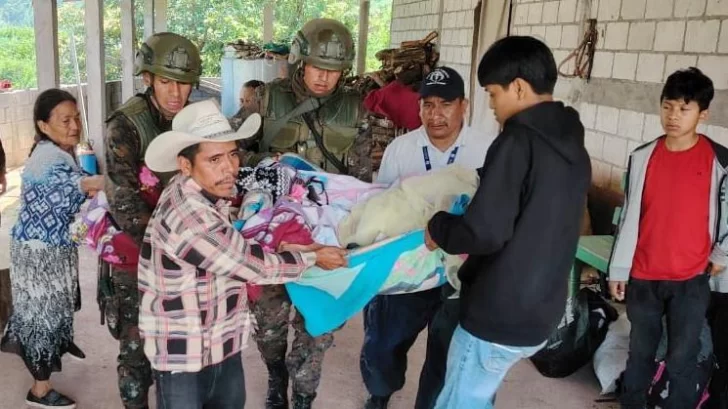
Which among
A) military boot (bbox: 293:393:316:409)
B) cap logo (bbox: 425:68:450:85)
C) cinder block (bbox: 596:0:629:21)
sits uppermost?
cinder block (bbox: 596:0:629:21)

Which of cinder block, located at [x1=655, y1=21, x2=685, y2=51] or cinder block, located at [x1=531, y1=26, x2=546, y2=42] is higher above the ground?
cinder block, located at [x1=531, y1=26, x2=546, y2=42]

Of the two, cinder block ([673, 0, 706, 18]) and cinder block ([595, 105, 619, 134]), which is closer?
cinder block ([673, 0, 706, 18])

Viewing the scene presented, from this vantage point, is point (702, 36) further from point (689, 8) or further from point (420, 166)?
point (420, 166)

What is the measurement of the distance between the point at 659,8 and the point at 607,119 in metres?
0.83

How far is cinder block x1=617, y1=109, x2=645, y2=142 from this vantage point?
4047 mm

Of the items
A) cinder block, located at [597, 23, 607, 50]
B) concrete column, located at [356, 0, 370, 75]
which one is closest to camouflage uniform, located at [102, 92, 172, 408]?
cinder block, located at [597, 23, 607, 50]

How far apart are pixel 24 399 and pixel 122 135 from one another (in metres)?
1.53

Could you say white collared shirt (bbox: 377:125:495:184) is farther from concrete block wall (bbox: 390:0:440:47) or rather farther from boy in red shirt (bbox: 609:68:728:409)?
concrete block wall (bbox: 390:0:440:47)

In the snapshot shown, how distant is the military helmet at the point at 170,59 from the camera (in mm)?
2502

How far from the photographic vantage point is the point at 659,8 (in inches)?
152

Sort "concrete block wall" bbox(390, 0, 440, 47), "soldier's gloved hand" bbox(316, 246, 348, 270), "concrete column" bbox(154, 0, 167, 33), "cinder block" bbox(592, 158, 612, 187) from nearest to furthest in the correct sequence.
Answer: "soldier's gloved hand" bbox(316, 246, 348, 270)
"cinder block" bbox(592, 158, 612, 187)
"concrete block wall" bbox(390, 0, 440, 47)
"concrete column" bbox(154, 0, 167, 33)

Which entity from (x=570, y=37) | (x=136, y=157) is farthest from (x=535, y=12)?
(x=136, y=157)

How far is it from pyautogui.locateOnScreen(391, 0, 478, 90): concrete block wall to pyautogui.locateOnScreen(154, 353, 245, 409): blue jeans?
5.65 m

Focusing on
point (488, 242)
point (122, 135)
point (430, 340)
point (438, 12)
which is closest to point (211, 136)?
point (122, 135)
